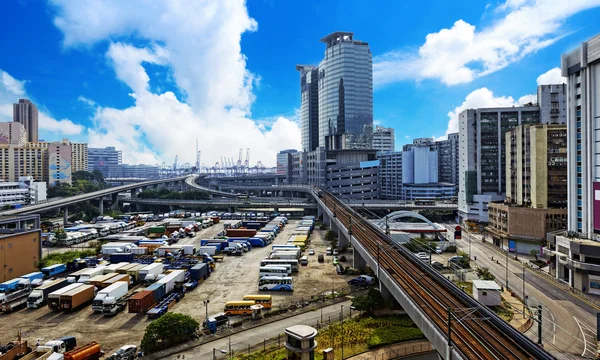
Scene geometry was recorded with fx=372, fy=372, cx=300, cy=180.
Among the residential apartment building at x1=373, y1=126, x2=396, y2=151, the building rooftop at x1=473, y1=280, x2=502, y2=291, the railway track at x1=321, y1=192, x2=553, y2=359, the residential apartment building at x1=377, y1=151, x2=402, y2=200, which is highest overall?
the residential apartment building at x1=373, y1=126, x2=396, y2=151

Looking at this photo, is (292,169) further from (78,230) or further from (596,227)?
(596,227)

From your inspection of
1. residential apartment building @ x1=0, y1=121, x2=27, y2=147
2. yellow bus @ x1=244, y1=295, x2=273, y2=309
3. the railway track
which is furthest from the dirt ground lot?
residential apartment building @ x1=0, y1=121, x2=27, y2=147

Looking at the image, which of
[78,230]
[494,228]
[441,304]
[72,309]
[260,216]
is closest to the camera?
[441,304]

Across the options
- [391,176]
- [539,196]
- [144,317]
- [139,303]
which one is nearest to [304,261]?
[144,317]

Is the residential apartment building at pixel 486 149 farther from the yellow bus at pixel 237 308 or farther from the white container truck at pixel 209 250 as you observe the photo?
the yellow bus at pixel 237 308

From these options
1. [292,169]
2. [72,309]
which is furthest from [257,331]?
[292,169]

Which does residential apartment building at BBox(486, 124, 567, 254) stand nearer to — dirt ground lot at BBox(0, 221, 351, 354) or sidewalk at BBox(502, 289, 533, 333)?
sidewalk at BBox(502, 289, 533, 333)
